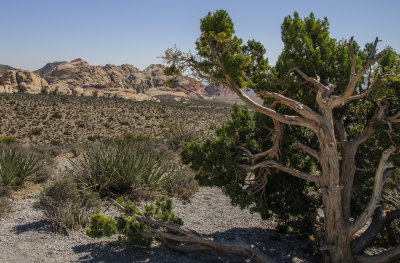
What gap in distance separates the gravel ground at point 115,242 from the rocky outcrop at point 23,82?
224 feet

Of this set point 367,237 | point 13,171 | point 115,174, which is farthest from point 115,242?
point 13,171

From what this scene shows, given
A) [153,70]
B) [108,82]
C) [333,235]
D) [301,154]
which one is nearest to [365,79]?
[301,154]

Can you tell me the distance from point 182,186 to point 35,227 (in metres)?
4.35

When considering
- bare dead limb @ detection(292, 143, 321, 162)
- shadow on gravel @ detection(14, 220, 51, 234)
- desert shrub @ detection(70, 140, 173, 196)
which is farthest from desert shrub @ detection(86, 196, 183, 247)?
bare dead limb @ detection(292, 143, 321, 162)

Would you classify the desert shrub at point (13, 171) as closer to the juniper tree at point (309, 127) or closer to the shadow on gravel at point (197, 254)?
the shadow on gravel at point (197, 254)

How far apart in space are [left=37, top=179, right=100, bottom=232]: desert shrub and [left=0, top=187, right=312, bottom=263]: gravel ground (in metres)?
0.23

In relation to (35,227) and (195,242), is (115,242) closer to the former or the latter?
(195,242)

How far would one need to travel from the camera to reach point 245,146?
21.0ft

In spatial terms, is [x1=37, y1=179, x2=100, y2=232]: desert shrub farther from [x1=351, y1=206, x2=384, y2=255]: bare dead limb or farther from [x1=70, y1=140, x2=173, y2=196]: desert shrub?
[x1=351, y1=206, x2=384, y2=255]: bare dead limb

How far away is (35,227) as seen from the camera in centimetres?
664

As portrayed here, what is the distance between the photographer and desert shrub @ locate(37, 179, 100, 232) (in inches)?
258

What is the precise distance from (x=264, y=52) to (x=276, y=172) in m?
2.33

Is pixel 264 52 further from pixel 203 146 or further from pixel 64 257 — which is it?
pixel 64 257

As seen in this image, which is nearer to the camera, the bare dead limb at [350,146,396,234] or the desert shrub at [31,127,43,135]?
the bare dead limb at [350,146,396,234]
